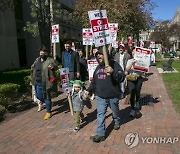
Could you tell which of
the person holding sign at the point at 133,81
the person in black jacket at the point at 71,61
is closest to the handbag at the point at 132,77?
the person holding sign at the point at 133,81

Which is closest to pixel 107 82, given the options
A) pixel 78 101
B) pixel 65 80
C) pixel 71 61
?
pixel 78 101

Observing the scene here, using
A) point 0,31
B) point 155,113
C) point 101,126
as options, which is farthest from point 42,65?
point 0,31

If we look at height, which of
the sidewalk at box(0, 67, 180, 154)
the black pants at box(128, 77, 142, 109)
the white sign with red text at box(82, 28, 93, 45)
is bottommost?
the sidewalk at box(0, 67, 180, 154)

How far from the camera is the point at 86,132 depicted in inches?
243

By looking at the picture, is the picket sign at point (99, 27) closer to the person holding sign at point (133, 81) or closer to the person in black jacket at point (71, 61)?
the person holding sign at point (133, 81)

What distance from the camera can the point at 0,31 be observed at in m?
24.4

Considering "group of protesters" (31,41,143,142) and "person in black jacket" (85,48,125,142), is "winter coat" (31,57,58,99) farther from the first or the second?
"person in black jacket" (85,48,125,142)

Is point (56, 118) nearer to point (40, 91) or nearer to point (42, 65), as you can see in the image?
point (40, 91)

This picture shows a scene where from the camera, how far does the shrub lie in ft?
27.2

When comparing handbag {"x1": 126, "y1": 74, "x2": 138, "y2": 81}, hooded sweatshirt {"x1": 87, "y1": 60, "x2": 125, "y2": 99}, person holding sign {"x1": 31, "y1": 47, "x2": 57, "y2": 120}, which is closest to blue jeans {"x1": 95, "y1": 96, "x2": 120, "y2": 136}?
hooded sweatshirt {"x1": 87, "y1": 60, "x2": 125, "y2": 99}

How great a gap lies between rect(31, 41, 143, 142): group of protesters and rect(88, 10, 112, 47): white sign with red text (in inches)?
8.2

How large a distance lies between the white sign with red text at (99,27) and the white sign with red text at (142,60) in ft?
5.96

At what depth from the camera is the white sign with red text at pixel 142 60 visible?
7219 millimetres

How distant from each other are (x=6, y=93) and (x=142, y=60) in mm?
4184
